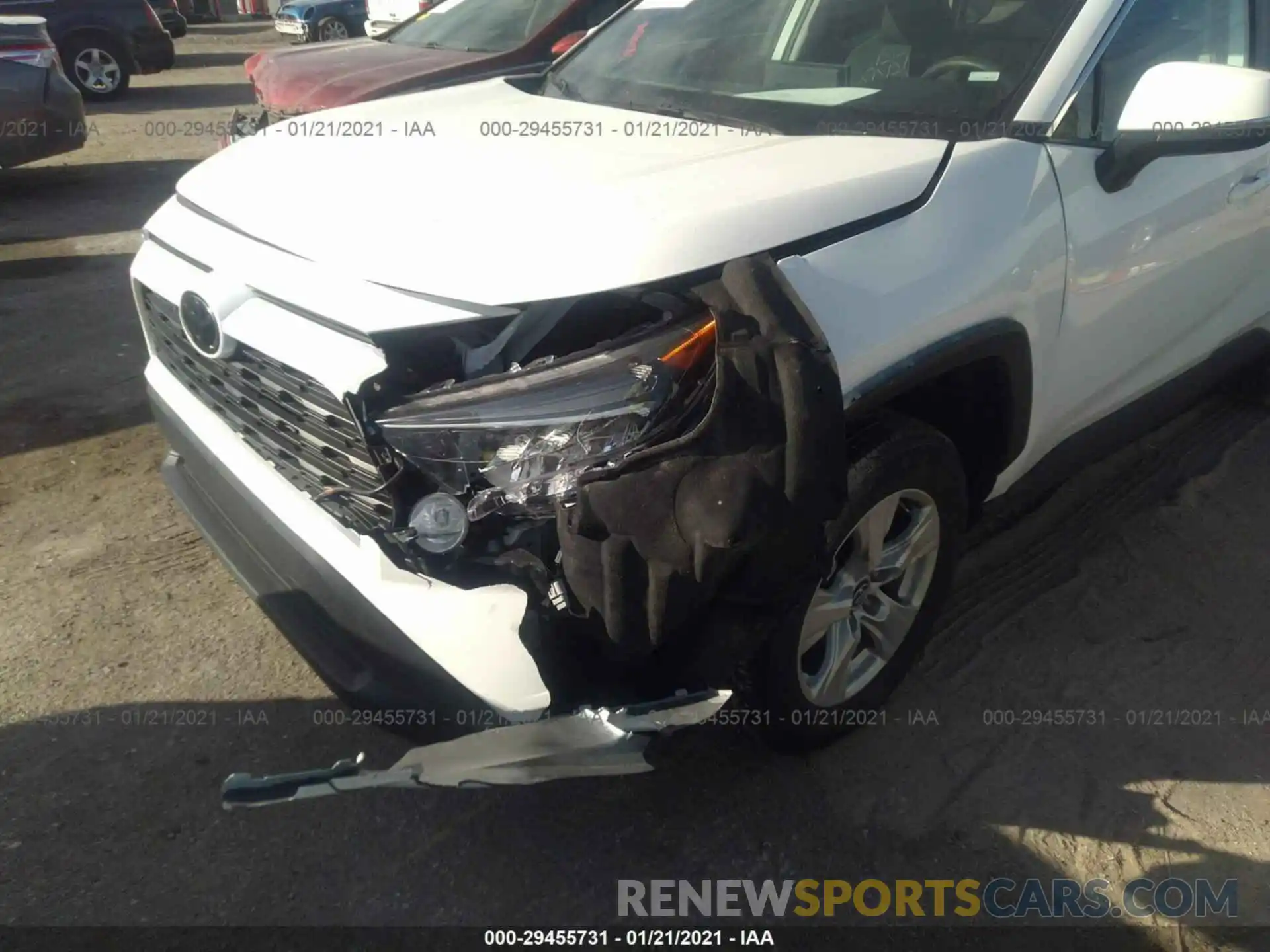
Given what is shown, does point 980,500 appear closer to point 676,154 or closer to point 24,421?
point 676,154

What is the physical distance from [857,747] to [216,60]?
1835cm

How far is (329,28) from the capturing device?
17.6 meters

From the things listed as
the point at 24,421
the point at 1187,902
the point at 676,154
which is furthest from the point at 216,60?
the point at 1187,902

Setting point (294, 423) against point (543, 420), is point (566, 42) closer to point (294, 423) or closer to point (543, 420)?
point (294, 423)

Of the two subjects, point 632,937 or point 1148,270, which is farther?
point 1148,270

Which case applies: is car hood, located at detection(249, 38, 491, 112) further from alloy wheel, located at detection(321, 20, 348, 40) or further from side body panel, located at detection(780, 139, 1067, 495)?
alloy wheel, located at detection(321, 20, 348, 40)

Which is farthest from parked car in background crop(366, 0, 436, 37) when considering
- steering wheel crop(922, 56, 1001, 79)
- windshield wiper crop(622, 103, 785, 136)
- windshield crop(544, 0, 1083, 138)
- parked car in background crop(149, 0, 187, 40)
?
steering wheel crop(922, 56, 1001, 79)

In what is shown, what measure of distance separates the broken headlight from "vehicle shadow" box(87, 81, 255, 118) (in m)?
12.0

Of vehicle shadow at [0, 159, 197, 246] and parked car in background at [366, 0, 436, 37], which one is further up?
parked car in background at [366, 0, 436, 37]

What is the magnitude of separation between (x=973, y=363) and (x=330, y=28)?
17.9 meters

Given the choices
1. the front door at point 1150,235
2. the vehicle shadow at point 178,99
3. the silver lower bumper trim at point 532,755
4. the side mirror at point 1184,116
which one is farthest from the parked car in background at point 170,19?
the silver lower bumper trim at point 532,755

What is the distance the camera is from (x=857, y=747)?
104 inches

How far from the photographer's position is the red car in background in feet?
19.5

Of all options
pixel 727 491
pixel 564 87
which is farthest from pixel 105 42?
pixel 727 491
